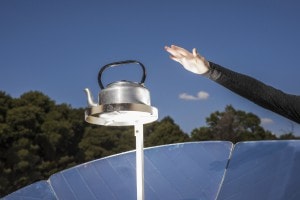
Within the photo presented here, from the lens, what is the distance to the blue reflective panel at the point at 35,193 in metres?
3.52

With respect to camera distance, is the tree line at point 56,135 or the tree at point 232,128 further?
the tree at point 232,128

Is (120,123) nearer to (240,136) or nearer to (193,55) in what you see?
(193,55)

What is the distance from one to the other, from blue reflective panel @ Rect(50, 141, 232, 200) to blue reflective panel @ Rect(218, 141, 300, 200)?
103 millimetres

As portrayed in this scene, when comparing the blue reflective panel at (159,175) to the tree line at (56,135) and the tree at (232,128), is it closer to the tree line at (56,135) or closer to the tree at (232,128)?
the tree line at (56,135)

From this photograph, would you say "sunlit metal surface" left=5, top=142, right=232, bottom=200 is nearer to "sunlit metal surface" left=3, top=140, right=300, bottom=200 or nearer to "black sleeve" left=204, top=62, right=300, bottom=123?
"sunlit metal surface" left=3, top=140, right=300, bottom=200

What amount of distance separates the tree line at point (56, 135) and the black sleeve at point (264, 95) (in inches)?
843

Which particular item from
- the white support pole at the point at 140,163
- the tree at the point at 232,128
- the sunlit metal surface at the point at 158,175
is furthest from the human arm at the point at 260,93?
the tree at the point at 232,128

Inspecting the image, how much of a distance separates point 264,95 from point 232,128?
34821mm

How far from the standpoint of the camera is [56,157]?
1067 inches

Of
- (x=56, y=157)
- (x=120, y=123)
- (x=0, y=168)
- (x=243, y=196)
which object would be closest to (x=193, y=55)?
(x=120, y=123)

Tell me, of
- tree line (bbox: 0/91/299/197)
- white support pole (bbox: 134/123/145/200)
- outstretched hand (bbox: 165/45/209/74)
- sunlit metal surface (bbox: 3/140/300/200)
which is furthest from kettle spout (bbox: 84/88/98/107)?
tree line (bbox: 0/91/299/197)

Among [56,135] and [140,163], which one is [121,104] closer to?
[140,163]

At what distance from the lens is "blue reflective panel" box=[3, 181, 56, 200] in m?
3.52

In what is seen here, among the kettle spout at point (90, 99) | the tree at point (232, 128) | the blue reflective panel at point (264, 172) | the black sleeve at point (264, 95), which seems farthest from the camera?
the tree at point (232, 128)
